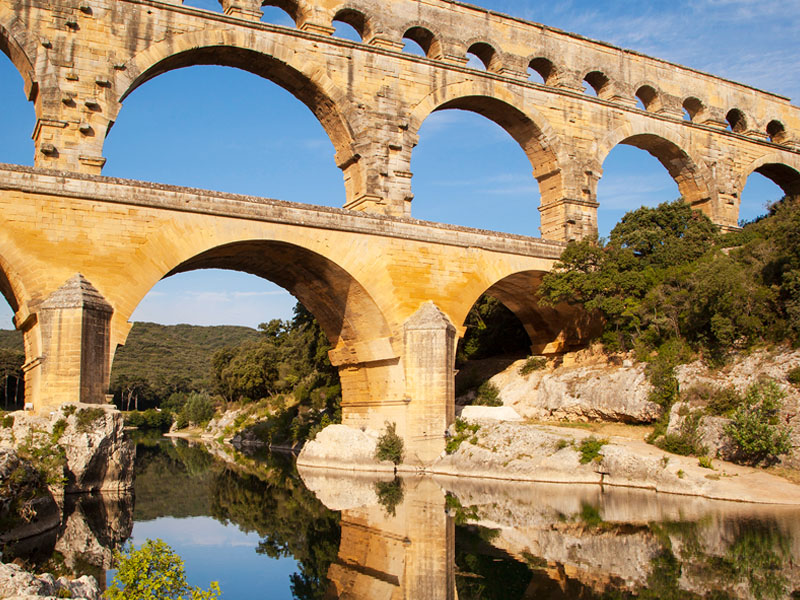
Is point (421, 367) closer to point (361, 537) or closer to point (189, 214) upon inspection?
point (189, 214)

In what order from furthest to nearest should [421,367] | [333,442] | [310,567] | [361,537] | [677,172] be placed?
[677,172] → [333,442] → [421,367] → [361,537] → [310,567]

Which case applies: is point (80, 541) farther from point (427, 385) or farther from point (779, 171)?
point (779, 171)

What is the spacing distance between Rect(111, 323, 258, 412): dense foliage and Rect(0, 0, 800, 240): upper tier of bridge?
1459 inches

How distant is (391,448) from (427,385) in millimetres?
1774

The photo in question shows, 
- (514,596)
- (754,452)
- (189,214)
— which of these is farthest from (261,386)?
(514,596)

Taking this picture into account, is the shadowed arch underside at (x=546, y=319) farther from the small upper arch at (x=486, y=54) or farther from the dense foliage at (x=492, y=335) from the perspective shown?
the small upper arch at (x=486, y=54)

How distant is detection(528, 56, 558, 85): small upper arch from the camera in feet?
83.1

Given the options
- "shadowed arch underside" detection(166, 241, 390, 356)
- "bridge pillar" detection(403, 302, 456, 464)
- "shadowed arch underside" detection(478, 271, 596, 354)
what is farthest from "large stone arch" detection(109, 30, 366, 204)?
"shadowed arch underside" detection(478, 271, 596, 354)

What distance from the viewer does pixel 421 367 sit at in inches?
753

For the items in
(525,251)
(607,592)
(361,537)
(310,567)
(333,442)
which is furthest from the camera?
(525,251)

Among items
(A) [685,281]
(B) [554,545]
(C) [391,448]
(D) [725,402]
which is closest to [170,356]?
(C) [391,448]

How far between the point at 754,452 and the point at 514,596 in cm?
937

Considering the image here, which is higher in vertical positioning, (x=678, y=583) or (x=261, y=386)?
(x=261, y=386)

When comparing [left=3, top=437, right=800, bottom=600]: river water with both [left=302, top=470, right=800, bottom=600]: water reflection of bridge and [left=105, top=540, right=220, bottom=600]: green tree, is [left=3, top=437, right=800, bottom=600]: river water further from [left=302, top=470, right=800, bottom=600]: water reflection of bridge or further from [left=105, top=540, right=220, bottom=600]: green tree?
[left=105, top=540, right=220, bottom=600]: green tree
